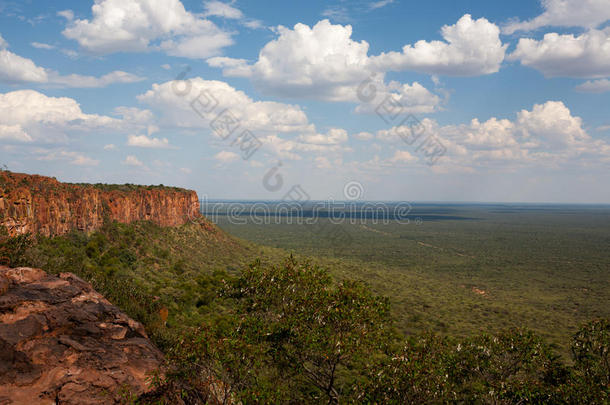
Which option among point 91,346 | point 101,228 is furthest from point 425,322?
point 101,228

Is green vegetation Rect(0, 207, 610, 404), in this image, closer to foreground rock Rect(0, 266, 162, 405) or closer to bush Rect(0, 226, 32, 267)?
bush Rect(0, 226, 32, 267)

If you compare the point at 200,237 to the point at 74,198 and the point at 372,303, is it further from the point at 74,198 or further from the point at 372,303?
the point at 372,303

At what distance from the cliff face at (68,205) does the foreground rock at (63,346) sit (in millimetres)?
15950

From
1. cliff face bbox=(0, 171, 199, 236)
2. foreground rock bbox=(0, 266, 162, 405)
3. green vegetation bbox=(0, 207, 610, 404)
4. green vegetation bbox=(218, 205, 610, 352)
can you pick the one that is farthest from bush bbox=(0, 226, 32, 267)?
green vegetation bbox=(218, 205, 610, 352)

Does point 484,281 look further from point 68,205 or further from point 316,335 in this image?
point 68,205

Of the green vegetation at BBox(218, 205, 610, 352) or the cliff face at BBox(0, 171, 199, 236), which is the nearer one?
the cliff face at BBox(0, 171, 199, 236)

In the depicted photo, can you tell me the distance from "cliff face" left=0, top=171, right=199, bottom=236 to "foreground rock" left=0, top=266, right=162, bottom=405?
A: 15950mm

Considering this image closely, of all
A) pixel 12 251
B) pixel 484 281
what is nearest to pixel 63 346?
pixel 12 251

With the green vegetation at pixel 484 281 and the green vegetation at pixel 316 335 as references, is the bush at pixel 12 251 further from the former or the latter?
the green vegetation at pixel 484 281

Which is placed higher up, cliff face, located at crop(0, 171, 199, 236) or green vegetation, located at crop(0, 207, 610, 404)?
cliff face, located at crop(0, 171, 199, 236)

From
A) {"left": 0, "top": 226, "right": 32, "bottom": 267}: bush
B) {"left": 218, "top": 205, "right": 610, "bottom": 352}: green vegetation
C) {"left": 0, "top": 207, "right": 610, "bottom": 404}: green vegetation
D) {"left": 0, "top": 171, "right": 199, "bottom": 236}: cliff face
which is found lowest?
{"left": 218, "top": 205, "right": 610, "bottom": 352}: green vegetation

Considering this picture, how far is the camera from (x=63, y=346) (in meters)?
16.1

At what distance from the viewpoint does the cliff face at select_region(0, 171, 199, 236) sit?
32750 mm

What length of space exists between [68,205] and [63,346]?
33220 mm
